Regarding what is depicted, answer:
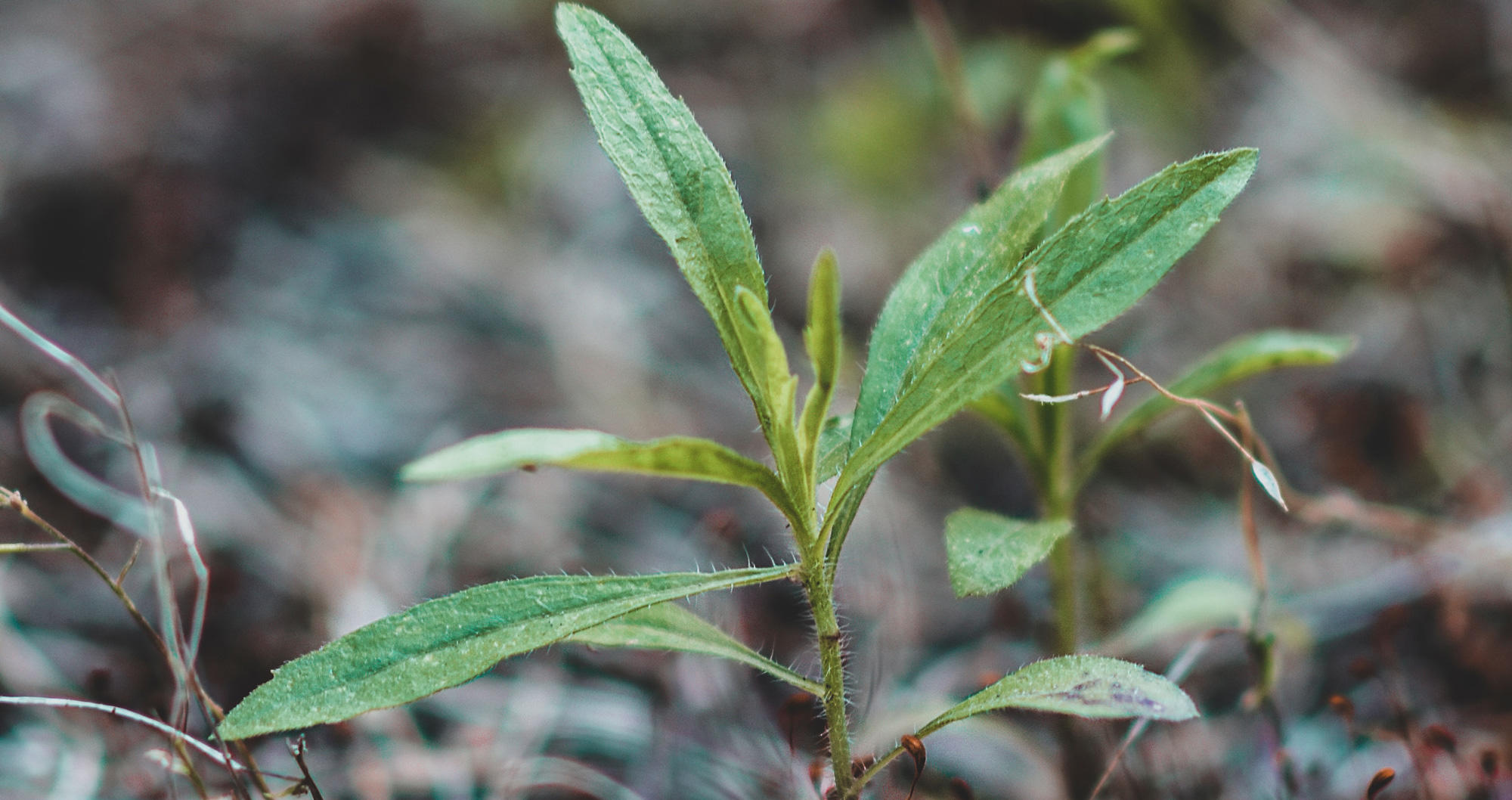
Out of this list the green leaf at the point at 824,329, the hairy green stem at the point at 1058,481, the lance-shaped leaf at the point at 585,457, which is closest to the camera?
the lance-shaped leaf at the point at 585,457

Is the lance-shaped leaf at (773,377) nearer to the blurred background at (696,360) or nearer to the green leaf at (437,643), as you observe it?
the green leaf at (437,643)

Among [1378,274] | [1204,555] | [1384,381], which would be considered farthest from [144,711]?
[1378,274]

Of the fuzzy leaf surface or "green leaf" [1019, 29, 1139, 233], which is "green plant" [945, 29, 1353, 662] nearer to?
"green leaf" [1019, 29, 1139, 233]

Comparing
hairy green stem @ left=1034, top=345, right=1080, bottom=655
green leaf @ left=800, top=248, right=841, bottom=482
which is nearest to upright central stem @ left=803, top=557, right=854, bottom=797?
green leaf @ left=800, top=248, right=841, bottom=482

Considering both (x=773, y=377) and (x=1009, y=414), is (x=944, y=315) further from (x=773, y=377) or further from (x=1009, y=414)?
(x=1009, y=414)

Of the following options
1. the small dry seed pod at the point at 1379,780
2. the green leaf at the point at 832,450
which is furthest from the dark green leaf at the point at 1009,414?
the small dry seed pod at the point at 1379,780

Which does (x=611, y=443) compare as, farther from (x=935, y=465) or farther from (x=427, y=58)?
(x=427, y=58)

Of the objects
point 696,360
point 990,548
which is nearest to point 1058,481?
point 990,548
